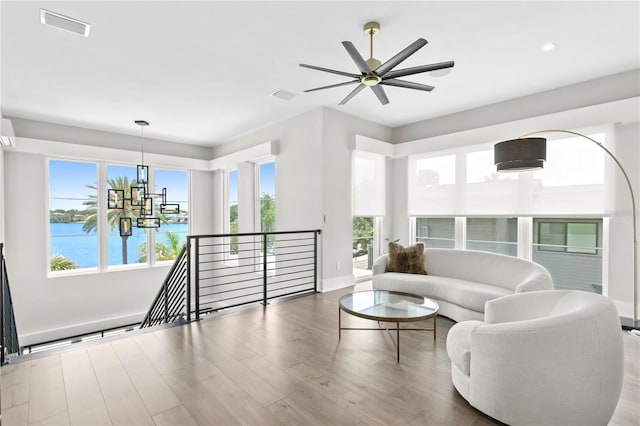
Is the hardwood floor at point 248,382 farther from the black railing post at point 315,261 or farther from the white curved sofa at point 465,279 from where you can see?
the black railing post at point 315,261

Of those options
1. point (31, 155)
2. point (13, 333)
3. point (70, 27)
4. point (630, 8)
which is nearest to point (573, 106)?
point (630, 8)

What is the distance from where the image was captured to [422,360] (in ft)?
8.30

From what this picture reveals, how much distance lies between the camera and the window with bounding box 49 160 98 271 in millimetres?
5453

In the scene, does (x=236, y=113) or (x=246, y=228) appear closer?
(x=236, y=113)

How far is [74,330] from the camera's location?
5.43 meters

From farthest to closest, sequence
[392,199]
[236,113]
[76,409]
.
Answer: [392,199] < [236,113] < [76,409]

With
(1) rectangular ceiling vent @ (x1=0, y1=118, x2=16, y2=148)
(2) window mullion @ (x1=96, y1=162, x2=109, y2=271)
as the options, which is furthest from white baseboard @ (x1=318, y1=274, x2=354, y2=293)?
(1) rectangular ceiling vent @ (x1=0, y1=118, x2=16, y2=148)

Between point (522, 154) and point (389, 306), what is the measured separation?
71.6 inches

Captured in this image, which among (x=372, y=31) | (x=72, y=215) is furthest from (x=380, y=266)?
(x=72, y=215)

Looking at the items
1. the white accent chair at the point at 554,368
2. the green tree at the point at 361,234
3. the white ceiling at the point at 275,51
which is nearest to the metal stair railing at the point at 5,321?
the white ceiling at the point at 275,51

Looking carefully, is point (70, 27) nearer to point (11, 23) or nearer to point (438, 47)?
point (11, 23)

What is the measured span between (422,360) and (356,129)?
3.80 metres

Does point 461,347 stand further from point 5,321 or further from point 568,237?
point 5,321

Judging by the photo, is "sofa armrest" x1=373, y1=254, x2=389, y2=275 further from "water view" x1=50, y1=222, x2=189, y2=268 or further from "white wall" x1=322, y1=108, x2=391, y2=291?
"water view" x1=50, y1=222, x2=189, y2=268
